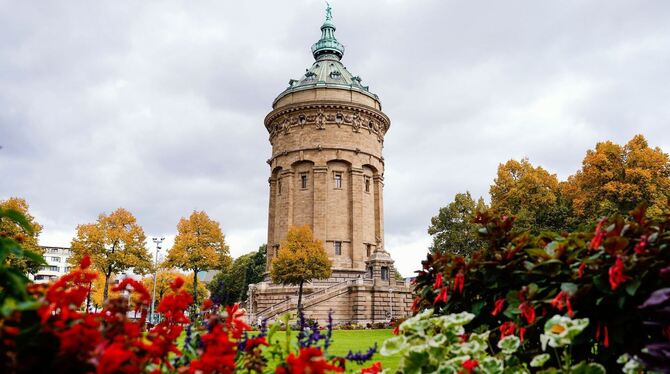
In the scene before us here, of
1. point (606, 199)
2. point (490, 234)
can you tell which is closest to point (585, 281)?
point (490, 234)

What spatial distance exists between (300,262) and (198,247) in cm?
1064

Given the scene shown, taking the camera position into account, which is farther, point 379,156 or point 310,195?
point 379,156

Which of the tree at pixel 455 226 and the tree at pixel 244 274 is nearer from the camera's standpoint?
the tree at pixel 455 226

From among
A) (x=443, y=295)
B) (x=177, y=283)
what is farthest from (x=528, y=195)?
(x=177, y=283)

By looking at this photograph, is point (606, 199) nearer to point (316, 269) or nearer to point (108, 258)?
point (316, 269)

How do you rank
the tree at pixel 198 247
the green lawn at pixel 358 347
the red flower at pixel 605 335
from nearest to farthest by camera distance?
the red flower at pixel 605 335 < the green lawn at pixel 358 347 < the tree at pixel 198 247

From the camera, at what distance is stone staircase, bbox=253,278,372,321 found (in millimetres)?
36375

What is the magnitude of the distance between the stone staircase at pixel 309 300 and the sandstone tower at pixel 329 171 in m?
2.89

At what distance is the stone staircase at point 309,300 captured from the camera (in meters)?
36.4

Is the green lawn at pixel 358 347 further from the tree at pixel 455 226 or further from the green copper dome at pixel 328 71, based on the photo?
the green copper dome at pixel 328 71

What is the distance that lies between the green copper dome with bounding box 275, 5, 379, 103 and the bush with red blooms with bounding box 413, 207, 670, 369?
43237mm

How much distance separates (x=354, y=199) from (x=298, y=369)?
42990mm

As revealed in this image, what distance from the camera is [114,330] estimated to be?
273 cm

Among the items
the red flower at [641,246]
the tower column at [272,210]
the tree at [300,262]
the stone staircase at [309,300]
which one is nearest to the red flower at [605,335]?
the red flower at [641,246]
